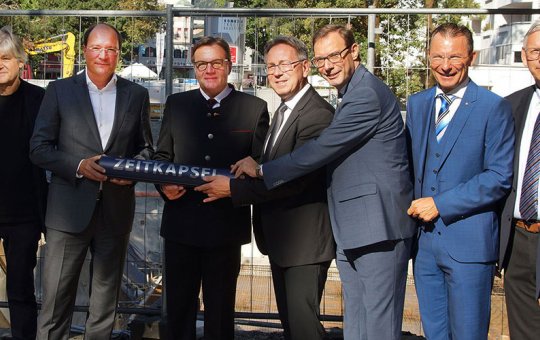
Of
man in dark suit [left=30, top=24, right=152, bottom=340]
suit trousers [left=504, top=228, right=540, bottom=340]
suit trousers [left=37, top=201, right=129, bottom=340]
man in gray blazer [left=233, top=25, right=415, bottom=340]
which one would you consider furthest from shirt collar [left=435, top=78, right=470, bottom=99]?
suit trousers [left=37, top=201, right=129, bottom=340]

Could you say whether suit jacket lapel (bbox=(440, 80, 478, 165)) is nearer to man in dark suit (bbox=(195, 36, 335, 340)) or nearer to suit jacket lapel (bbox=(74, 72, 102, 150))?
man in dark suit (bbox=(195, 36, 335, 340))

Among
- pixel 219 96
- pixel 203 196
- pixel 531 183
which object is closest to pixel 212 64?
pixel 219 96

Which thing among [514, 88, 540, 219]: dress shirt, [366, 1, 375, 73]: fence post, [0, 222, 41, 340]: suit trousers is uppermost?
[366, 1, 375, 73]: fence post

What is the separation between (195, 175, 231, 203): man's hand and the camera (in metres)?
4.05

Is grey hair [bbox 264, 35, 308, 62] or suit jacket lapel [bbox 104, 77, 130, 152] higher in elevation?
grey hair [bbox 264, 35, 308, 62]

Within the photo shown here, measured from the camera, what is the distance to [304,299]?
3.94m

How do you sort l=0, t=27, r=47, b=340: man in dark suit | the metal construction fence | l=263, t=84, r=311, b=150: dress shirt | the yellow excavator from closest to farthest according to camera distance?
l=263, t=84, r=311, b=150: dress shirt, l=0, t=27, r=47, b=340: man in dark suit, the metal construction fence, the yellow excavator

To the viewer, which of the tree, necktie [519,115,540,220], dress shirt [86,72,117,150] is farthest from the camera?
the tree

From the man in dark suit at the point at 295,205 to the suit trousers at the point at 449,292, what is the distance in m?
0.53

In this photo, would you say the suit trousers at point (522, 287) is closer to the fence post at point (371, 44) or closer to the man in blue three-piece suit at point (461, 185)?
the man in blue three-piece suit at point (461, 185)

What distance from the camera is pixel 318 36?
3900 mm

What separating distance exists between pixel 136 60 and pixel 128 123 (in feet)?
3.21

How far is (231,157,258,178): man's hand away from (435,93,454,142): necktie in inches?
39.7

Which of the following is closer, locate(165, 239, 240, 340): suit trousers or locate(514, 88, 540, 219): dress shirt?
locate(514, 88, 540, 219): dress shirt
